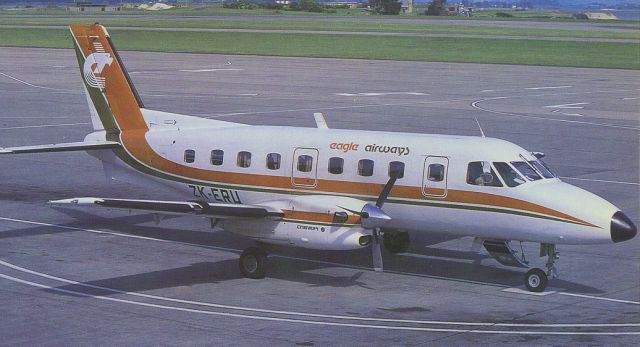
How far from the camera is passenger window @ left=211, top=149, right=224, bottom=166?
25766mm

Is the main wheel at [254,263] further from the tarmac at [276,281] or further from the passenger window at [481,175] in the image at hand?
the passenger window at [481,175]

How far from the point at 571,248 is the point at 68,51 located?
76.6 meters

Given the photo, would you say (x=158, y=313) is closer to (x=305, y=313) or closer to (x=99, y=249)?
(x=305, y=313)

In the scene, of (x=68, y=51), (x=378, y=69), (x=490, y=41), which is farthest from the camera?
(x=490, y=41)

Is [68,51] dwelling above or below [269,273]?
below

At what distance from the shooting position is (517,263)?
2348 centimetres

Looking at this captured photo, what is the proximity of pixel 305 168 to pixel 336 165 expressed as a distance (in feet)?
2.56

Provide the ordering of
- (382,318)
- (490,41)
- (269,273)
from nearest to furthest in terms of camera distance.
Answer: (382,318) → (269,273) → (490,41)

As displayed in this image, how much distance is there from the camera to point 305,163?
24.6 metres

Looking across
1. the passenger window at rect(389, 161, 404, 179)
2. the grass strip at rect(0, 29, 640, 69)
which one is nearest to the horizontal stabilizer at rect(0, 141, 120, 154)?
the passenger window at rect(389, 161, 404, 179)

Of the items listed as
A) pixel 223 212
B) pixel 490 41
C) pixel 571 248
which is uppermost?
pixel 223 212

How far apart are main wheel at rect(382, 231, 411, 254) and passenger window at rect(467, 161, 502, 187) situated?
138 inches

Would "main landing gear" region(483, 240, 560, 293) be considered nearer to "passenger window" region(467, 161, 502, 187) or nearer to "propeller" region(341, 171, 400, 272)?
"passenger window" region(467, 161, 502, 187)

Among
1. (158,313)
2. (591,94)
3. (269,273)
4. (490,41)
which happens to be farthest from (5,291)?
(490,41)
